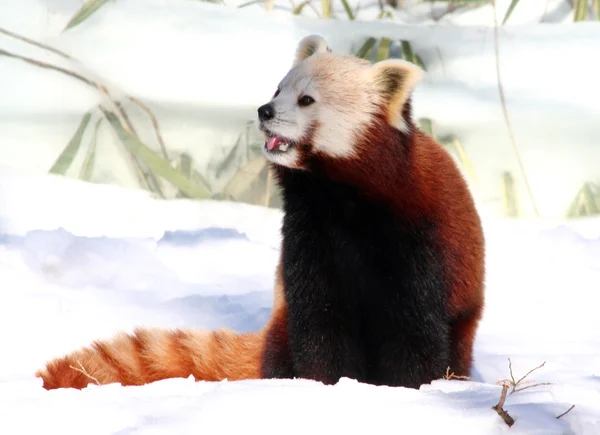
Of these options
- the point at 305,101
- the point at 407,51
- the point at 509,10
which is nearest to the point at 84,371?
the point at 305,101

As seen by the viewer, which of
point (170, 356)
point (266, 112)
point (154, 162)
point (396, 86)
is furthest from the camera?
point (154, 162)

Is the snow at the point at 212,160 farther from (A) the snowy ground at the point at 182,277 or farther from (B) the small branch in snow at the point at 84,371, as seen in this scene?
(B) the small branch in snow at the point at 84,371

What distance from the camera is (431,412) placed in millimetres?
1638

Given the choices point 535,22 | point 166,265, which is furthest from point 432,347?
point 535,22

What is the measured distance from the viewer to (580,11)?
3.44 metres

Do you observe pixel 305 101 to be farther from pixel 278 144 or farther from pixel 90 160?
pixel 90 160

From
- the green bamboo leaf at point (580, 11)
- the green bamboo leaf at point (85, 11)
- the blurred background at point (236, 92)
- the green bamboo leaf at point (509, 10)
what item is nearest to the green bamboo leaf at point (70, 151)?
the blurred background at point (236, 92)

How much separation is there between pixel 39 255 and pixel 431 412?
74.7 inches

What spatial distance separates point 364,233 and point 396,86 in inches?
15.7

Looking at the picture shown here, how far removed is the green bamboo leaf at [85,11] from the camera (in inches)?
133

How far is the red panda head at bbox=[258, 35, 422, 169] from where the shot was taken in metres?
2.07

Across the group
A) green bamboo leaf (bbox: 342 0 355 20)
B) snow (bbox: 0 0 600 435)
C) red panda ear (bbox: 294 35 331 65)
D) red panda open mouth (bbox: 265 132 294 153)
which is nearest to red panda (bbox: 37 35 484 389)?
red panda open mouth (bbox: 265 132 294 153)

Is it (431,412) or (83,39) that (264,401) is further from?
(83,39)

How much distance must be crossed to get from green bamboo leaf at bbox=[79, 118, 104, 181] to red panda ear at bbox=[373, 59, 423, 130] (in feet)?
5.23
